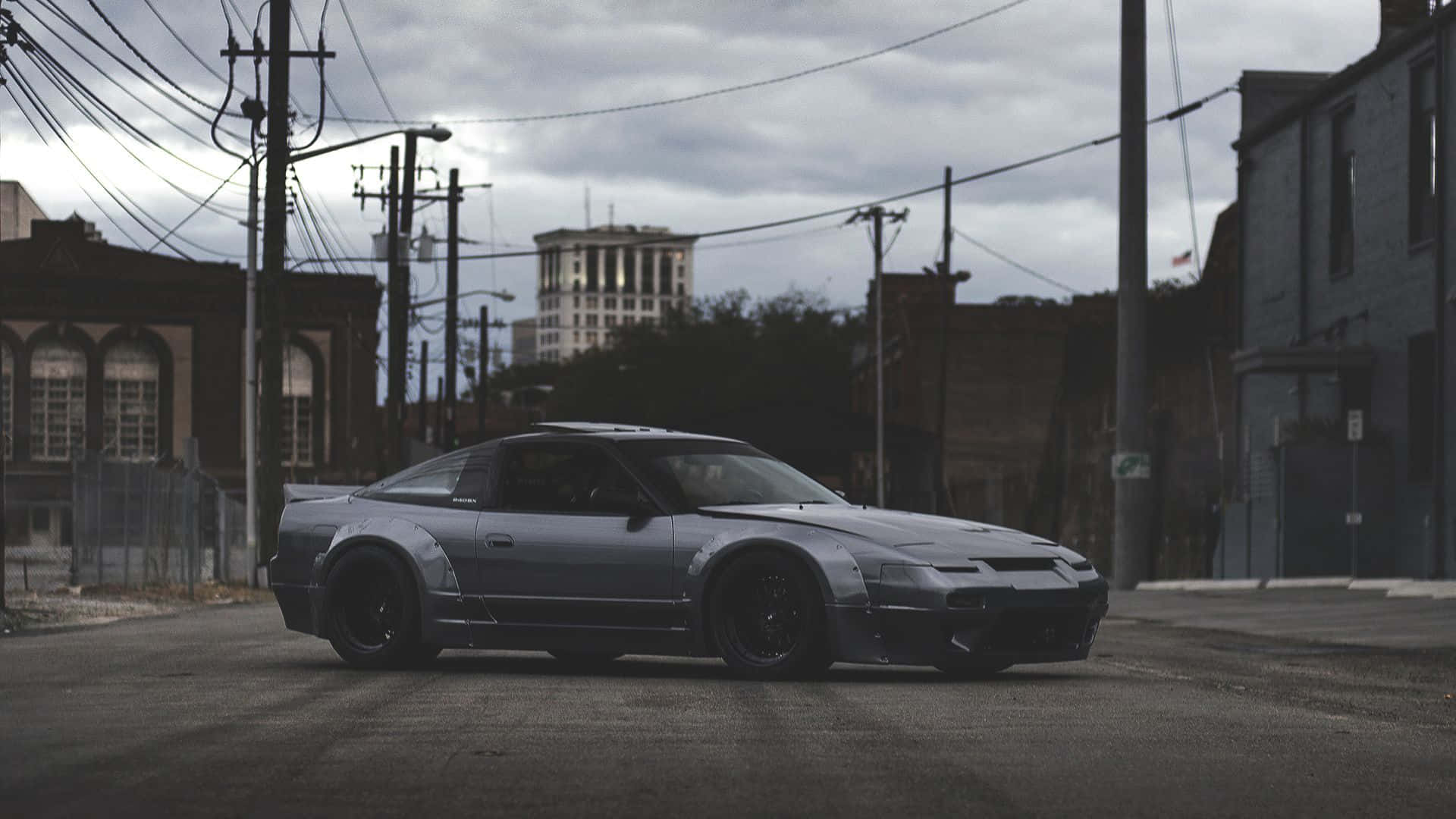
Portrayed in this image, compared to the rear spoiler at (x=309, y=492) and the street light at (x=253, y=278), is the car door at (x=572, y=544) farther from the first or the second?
the street light at (x=253, y=278)

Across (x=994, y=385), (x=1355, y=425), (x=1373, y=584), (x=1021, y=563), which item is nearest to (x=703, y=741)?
(x=1021, y=563)

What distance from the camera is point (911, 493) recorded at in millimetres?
65375

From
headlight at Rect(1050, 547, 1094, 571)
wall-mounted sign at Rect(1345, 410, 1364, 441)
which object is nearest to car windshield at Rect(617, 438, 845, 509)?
headlight at Rect(1050, 547, 1094, 571)

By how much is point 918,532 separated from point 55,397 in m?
55.7

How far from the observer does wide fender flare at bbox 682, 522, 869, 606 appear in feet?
32.4

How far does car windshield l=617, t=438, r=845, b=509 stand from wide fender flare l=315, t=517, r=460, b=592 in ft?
4.00

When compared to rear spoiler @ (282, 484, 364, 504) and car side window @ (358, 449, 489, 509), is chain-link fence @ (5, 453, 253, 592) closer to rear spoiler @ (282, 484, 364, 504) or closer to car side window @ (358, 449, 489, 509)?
rear spoiler @ (282, 484, 364, 504)

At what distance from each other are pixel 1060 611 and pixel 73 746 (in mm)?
5023

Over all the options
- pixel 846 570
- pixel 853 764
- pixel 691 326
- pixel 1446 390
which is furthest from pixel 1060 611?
pixel 691 326

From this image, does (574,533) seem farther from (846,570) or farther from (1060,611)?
(1060,611)

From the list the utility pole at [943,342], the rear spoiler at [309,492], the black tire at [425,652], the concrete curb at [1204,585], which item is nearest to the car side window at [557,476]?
the black tire at [425,652]

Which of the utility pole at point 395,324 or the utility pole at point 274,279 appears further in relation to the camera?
→ the utility pole at point 395,324

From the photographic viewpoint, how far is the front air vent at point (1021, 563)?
33.2 ft

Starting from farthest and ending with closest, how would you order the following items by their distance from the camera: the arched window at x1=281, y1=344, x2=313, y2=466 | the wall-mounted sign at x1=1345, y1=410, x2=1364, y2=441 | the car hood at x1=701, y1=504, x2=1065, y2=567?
the arched window at x1=281, y1=344, x2=313, y2=466
the wall-mounted sign at x1=1345, y1=410, x2=1364, y2=441
the car hood at x1=701, y1=504, x2=1065, y2=567
